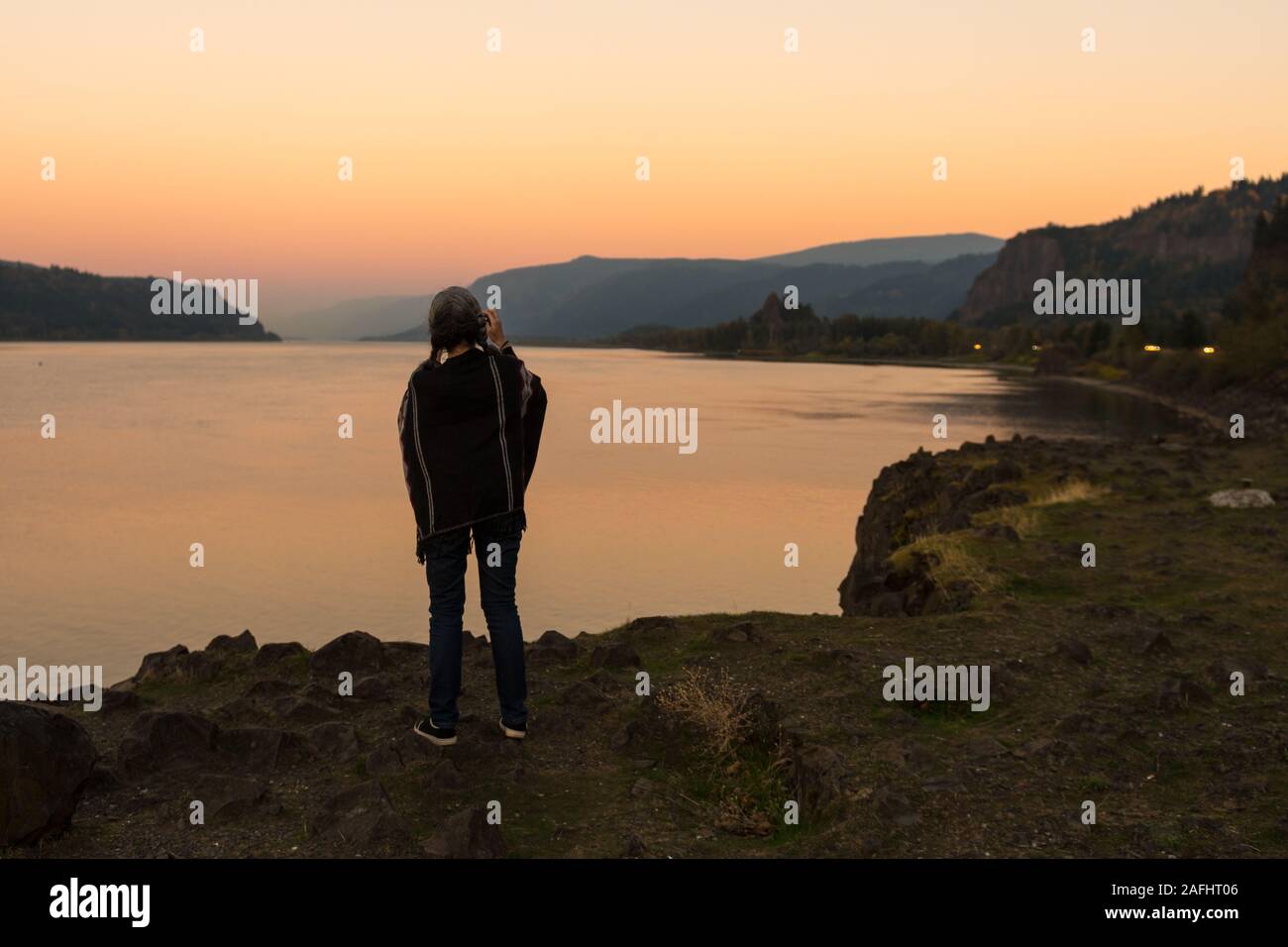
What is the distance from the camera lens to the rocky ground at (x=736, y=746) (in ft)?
18.6

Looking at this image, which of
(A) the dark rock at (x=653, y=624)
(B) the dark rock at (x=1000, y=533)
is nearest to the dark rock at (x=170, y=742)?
(A) the dark rock at (x=653, y=624)

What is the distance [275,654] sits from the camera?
9.77 meters

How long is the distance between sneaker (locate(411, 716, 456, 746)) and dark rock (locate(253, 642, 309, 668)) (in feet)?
10.6

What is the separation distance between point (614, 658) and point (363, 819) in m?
3.83

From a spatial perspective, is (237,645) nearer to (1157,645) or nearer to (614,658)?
(614,658)

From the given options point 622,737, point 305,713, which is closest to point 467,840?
point 622,737

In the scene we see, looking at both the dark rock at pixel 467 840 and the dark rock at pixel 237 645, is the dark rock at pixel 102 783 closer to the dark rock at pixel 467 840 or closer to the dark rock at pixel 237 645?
the dark rock at pixel 467 840

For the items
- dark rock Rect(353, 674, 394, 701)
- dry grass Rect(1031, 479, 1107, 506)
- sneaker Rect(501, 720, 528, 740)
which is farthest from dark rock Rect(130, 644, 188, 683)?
dry grass Rect(1031, 479, 1107, 506)

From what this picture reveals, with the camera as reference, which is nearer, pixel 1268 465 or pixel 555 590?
pixel 555 590

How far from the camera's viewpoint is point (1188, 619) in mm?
10508

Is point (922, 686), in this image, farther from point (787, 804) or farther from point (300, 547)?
point (300, 547)

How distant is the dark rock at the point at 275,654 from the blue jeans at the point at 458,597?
3.39 metres

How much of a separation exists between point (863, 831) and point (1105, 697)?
351cm

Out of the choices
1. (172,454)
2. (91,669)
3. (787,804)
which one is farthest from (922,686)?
(172,454)
